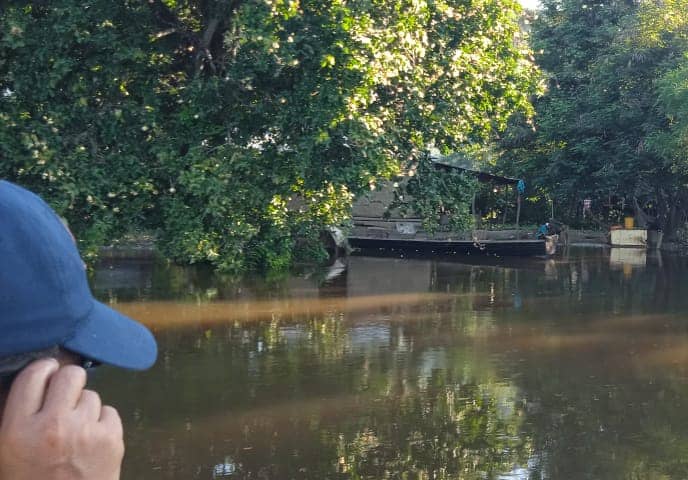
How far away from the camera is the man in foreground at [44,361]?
123 centimetres

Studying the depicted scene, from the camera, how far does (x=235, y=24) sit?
984 centimetres

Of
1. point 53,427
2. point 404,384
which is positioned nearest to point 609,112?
point 404,384

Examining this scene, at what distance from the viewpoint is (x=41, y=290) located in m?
1.24

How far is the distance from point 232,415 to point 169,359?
149 inches

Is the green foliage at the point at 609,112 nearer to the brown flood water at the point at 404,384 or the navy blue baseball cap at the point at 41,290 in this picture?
the brown flood water at the point at 404,384

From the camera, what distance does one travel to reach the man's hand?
123 centimetres

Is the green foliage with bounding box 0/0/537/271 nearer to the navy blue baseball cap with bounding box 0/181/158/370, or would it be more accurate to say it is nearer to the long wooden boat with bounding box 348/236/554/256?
the navy blue baseball cap with bounding box 0/181/158/370

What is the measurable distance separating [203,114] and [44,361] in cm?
899

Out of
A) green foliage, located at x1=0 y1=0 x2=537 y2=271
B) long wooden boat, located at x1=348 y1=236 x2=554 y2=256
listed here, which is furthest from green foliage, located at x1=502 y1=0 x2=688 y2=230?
green foliage, located at x1=0 y1=0 x2=537 y2=271

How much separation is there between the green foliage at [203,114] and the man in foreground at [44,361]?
8106mm

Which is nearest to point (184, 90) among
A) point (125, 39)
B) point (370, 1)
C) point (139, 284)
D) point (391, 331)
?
point (125, 39)

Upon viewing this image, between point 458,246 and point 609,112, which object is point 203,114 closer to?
point 458,246

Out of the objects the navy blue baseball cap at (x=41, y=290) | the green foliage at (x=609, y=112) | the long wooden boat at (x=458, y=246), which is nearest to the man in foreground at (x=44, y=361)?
the navy blue baseball cap at (x=41, y=290)

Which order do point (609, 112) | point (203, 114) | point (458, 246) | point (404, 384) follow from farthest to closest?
point (609, 112)
point (458, 246)
point (404, 384)
point (203, 114)
